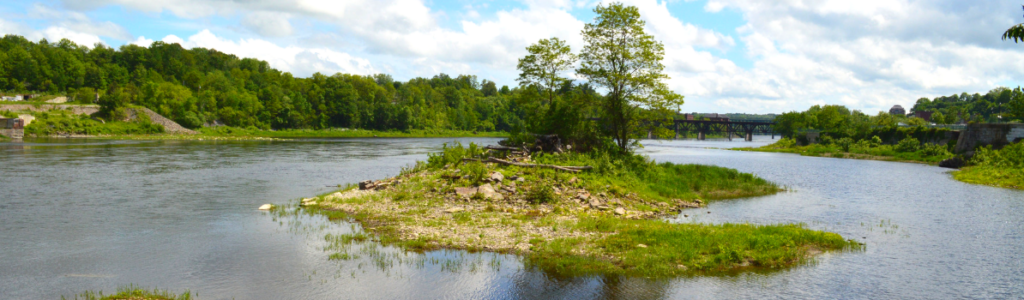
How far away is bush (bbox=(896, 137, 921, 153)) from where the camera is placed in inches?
→ 3044

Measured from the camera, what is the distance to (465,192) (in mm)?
26547

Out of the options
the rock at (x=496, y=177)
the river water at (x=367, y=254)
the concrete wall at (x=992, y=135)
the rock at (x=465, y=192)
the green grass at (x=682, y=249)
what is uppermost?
the concrete wall at (x=992, y=135)

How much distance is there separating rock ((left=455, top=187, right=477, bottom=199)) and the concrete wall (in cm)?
6375

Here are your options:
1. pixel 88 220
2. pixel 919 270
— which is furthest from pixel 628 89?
pixel 88 220

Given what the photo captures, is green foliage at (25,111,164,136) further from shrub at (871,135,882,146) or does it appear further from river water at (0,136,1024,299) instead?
shrub at (871,135,882,146)

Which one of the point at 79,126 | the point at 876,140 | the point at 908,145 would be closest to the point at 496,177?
the point at 908,145

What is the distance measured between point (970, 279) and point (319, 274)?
18.5m

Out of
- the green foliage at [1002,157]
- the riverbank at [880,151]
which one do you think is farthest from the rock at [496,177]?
the riverbank at [880,151]

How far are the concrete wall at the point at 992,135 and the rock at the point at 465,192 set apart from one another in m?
63.7

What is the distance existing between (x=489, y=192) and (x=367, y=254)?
9590 millimetres

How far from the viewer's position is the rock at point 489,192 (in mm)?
25984

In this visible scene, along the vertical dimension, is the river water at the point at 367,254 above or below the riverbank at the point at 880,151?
below

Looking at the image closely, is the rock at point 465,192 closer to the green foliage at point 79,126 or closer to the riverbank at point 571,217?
the riverbank at point 571,217

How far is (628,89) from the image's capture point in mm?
38188
